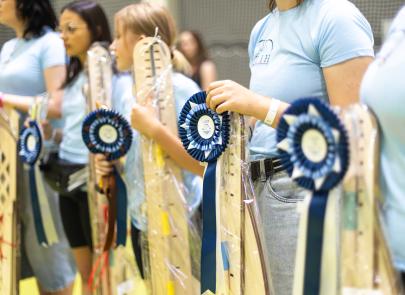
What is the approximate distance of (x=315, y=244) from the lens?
92cm

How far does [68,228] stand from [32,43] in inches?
25.4

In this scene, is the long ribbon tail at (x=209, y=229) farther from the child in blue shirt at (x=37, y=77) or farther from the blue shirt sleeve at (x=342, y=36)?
the child in blue shirt at (x=37, y=77)

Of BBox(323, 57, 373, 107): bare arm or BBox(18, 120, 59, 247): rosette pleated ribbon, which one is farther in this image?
BBox(18, 120, 59, 247): rosette pleated ribbon

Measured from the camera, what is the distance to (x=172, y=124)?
151 cm

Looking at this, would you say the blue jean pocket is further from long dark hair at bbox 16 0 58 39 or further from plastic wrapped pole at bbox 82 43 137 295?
long dark hair at bbox 16 0 58 39

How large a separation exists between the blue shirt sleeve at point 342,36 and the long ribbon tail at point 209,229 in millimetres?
303

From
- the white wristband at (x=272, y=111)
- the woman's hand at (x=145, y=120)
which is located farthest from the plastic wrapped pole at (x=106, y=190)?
the white wristband at (x=272, y=111)

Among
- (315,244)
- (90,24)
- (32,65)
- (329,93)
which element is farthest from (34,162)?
(315,244)

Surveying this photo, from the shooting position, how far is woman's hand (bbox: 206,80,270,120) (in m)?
1.11

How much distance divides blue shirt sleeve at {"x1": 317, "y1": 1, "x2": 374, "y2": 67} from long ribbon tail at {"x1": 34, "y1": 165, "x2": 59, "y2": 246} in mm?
1159

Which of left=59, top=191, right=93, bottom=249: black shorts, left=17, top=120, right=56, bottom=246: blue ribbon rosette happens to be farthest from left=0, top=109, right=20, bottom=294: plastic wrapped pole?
left=59, top=191, right=93, bottom=249: black shorts

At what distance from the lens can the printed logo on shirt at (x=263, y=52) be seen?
1.22 m

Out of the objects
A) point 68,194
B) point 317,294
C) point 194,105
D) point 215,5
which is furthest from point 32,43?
point 215,5

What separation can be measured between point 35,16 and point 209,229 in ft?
4.21
